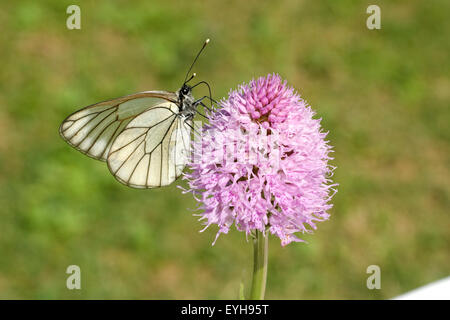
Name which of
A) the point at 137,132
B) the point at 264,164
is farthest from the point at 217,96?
the point at 264,164

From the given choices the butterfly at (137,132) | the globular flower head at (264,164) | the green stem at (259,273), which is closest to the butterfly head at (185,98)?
the butterfly at (137,132)

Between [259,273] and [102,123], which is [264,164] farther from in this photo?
[102,123]

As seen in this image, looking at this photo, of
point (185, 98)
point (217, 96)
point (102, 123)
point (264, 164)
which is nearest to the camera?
point (264, 164)

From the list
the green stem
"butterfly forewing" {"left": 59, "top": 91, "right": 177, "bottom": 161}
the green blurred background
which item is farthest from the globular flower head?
the green blurred background

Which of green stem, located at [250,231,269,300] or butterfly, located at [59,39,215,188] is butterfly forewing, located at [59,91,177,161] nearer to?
butterfly, located at [59,39,215,188]

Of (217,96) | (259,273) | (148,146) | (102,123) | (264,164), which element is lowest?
(259,273)

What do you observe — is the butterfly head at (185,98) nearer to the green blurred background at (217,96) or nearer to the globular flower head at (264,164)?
the globular flower head at (264,164)

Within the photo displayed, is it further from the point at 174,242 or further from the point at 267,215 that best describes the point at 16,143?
the point at 267,215
